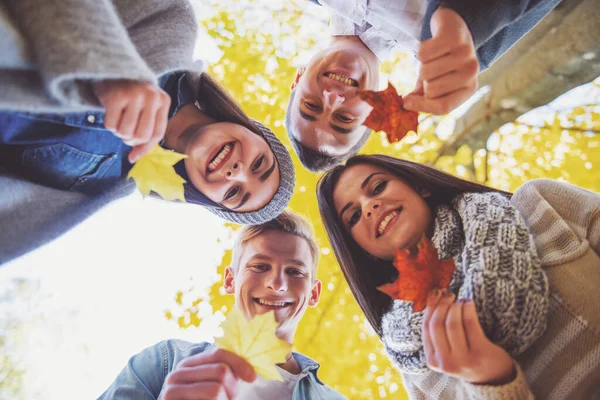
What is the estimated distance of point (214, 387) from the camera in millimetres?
1038

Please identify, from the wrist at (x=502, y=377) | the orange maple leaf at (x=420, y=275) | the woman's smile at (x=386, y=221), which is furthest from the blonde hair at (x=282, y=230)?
the wrist at (x=502, y=377)

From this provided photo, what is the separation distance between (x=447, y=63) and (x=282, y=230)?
87cm

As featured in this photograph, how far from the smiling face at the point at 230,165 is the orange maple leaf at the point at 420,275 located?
0.57m

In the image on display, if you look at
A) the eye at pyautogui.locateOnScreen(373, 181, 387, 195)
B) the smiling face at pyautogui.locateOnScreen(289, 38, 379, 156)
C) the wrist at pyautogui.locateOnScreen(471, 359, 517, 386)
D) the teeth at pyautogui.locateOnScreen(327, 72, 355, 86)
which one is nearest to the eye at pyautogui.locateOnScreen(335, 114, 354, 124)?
the smiling face at pyautogui.locateOnScreen(289, 38, 379, 156)

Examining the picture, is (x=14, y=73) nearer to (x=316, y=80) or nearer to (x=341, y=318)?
(x=316, y=80)

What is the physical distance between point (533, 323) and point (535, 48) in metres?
1.30

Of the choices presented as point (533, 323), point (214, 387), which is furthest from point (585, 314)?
point (214, 387)

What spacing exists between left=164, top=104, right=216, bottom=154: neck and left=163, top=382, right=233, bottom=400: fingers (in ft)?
2.25

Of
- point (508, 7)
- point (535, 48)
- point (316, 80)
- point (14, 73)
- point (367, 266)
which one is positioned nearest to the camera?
point (14, 73)

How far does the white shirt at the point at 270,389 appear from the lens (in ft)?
4.93

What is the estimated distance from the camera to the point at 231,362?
3.59 ft

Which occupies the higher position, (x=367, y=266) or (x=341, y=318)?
(x=367, y=266)

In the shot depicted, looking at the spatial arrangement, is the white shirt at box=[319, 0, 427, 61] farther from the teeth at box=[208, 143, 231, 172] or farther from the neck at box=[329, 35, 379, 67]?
the teeth at box=[208, 143, 231, 172]

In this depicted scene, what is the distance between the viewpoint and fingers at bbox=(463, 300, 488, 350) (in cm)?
94
